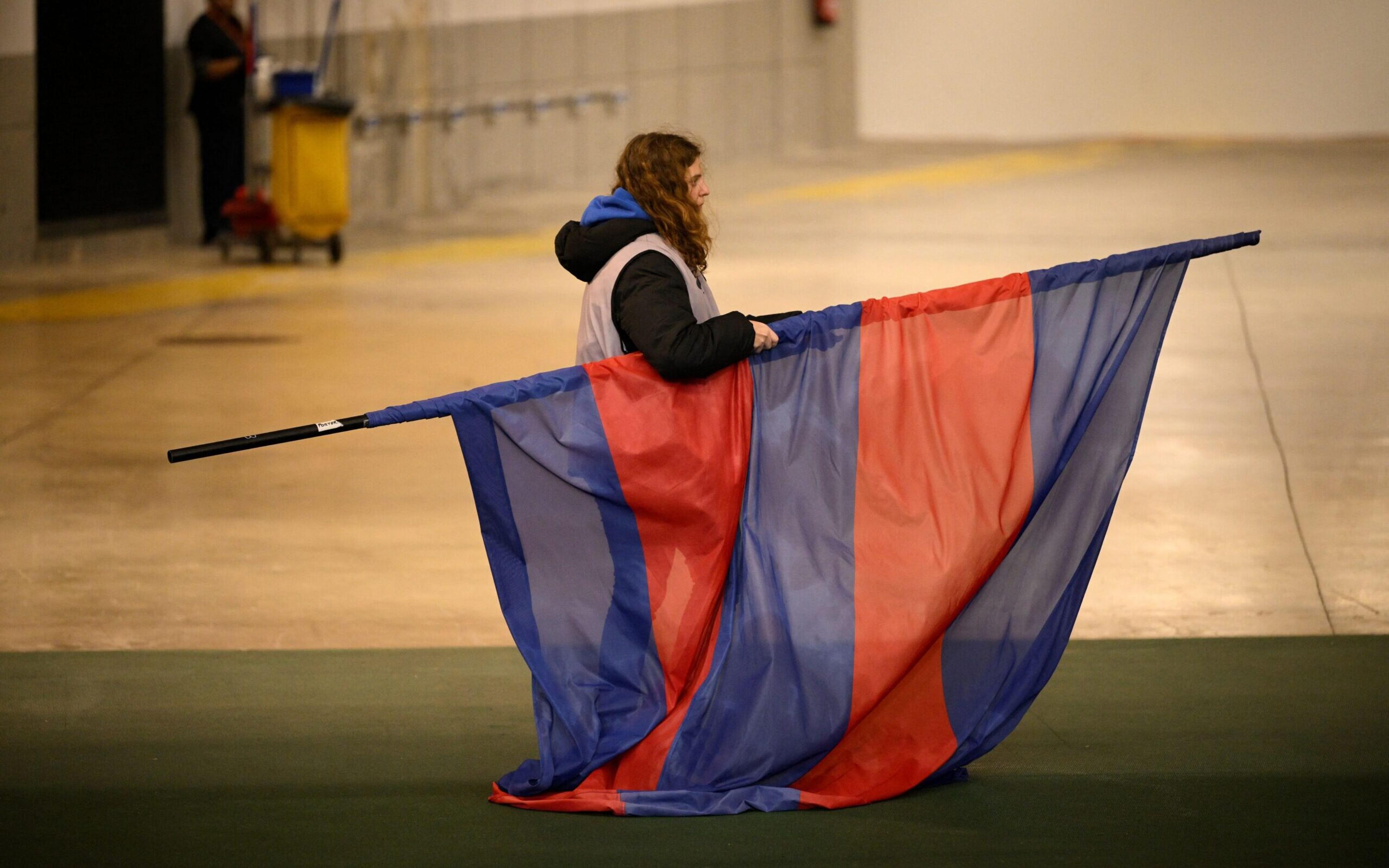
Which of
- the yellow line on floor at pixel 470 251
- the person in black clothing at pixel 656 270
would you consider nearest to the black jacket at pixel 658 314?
the person in black clothing at pixel 656 270

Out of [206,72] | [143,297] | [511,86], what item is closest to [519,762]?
[143,297]

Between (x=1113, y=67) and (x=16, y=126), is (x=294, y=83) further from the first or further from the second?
(x=1113, y=67)

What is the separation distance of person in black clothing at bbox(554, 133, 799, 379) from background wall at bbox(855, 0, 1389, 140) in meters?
23.4

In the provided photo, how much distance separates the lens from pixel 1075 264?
13.3 feet

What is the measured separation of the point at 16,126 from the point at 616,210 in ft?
37.7

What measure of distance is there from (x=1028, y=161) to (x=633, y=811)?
20692 mm

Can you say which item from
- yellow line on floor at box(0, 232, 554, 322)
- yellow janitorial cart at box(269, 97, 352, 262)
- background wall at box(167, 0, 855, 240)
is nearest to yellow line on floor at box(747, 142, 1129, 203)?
background wall at box(167, 0, 855, 240)

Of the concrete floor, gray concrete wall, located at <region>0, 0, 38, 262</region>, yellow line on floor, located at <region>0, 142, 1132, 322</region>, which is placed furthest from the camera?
gray concrete wall, located at <region>0, 0, 38, 262</region>

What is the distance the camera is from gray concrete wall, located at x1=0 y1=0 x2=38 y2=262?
13.6m

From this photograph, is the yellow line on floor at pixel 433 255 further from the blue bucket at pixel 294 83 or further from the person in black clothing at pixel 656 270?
the person in black clothing at pixel 656 270

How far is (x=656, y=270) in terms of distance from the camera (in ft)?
12.6

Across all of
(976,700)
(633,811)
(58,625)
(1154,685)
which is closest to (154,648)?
(58,625)

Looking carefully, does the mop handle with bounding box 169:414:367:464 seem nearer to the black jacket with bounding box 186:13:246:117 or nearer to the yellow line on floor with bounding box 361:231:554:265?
the yellow line on floor with bounding box 361:231:554:265

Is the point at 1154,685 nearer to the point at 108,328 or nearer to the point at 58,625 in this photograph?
→ the point at 58,625
